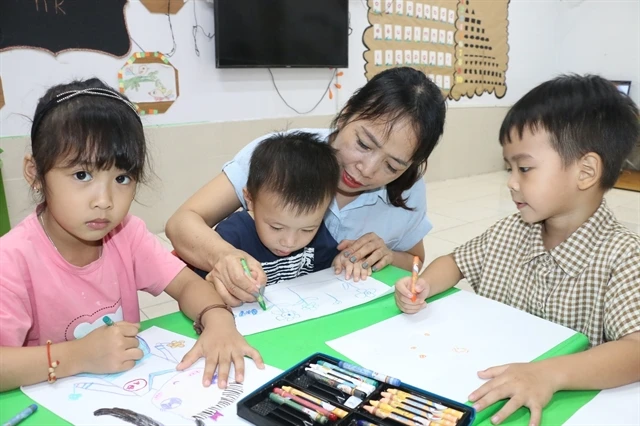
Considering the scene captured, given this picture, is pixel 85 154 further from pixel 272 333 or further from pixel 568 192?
pixel 568 192

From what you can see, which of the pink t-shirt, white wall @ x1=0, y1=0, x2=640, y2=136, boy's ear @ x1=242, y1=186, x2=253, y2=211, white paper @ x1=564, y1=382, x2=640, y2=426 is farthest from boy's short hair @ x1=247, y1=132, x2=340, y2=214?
white wall @ x1=0, y1=0, x2=640, y2=136

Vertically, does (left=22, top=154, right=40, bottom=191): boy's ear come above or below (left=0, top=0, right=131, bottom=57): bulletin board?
below

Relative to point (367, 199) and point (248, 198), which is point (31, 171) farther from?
point (367, 199)

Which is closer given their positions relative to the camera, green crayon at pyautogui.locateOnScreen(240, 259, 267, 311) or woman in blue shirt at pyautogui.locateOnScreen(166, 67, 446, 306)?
green crayon at pyautogui.locateOnScreen(240, 259, 267, 311)

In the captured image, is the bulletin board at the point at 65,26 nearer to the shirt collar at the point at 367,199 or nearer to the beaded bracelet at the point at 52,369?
the shirt collar at the point at 367,199

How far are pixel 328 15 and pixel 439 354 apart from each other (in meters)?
3.35

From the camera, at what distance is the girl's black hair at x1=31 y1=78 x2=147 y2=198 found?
2.77 feet

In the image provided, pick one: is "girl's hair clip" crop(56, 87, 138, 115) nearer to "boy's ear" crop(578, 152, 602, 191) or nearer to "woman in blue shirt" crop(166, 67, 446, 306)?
"woman in blue shirt" crop(166, 67, 446, 306)

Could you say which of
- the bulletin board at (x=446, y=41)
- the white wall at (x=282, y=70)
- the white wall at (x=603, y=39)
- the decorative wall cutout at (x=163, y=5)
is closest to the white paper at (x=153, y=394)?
the white wall at (x=282, y=70)

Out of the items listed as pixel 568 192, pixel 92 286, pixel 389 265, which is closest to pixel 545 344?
pixel 568 192

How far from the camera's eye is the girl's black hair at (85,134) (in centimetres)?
84

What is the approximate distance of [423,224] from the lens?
5.27ft

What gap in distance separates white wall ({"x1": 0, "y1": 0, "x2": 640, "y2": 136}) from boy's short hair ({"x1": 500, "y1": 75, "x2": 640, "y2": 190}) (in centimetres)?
256

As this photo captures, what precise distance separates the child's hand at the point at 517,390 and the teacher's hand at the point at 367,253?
0.51m
